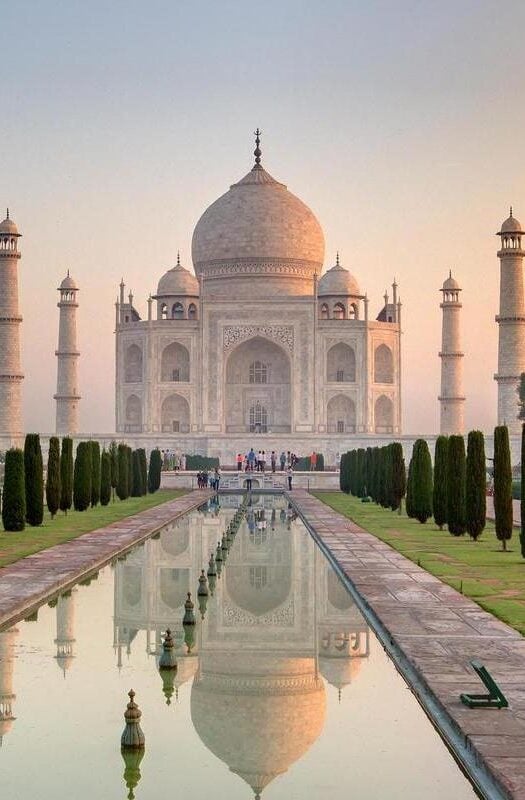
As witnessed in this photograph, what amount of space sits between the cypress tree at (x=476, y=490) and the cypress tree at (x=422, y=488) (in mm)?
2926

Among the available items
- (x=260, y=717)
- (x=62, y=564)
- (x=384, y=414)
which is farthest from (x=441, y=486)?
(x=384, y=414)

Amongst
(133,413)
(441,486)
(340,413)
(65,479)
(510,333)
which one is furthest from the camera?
(133,413)

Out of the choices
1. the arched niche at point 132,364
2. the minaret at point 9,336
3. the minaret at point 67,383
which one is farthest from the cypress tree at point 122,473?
the arched niche at point 132,364

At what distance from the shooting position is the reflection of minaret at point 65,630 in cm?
659

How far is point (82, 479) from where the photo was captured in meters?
19.6

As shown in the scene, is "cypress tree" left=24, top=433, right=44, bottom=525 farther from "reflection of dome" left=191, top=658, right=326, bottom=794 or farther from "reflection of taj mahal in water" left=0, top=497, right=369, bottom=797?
"reflection of dome" left=191, top=658, right=326, bottom=794

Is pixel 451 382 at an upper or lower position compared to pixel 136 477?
upper

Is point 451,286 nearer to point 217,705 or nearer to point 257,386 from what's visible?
point 257,386

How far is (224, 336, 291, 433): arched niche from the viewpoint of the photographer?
39438 mm

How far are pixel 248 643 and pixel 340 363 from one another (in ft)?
107

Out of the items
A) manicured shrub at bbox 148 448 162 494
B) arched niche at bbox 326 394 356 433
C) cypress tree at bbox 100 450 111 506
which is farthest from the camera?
arched niche at bbox 326 394 356 433

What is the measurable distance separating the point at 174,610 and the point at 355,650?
193 cm

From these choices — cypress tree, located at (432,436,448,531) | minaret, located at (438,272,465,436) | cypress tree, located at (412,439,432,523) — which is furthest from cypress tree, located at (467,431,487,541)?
minaret, located at (438,272,465,436)

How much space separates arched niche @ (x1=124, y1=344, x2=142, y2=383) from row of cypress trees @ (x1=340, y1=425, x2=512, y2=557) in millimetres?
19335
